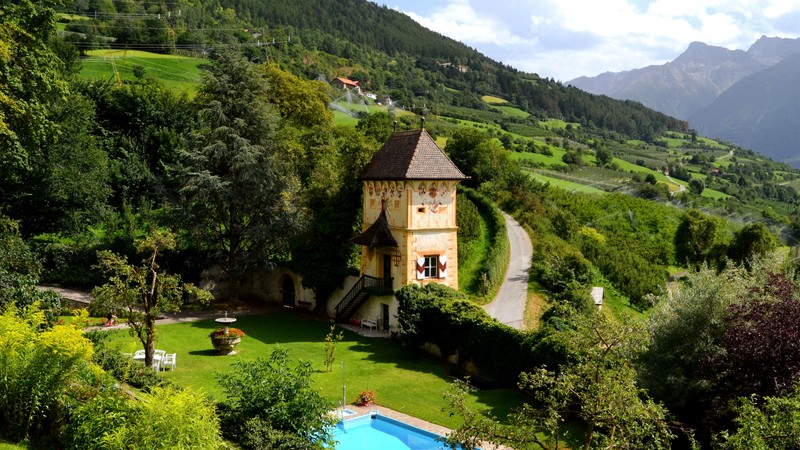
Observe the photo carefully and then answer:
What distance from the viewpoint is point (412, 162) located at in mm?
30031

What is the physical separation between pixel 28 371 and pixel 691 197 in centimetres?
7750

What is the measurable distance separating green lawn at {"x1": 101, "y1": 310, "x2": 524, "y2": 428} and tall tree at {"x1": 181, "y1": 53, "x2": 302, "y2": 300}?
4.09 m

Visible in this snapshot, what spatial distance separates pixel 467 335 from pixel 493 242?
13.7 meters

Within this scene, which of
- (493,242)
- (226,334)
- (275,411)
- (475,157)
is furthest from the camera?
(475,157)

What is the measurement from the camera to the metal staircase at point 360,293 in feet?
→ 101

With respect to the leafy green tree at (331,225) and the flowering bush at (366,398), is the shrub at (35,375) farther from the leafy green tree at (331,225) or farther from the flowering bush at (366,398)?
the leafy green tree at (331,225)

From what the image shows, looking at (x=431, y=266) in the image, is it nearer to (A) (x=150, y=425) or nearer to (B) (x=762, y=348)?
(B) (x=762, y=348)

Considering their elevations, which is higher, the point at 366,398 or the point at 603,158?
the point at 603,158

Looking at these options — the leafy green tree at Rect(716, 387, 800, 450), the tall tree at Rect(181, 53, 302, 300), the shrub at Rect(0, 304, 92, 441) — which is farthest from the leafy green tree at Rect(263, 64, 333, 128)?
the leafy green tree at Rect(716, 387, 800, 450)

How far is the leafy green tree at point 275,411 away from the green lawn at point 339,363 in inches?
204

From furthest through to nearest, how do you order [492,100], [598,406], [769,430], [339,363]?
[492,100] → [339,363] → [598,406] → [769,430]

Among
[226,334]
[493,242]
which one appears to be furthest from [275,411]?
[493,242]

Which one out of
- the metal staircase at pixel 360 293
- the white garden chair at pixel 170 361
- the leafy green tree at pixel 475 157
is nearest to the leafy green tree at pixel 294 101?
the leafy green tree at pixel 475 157

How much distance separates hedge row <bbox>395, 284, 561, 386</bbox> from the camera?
22359 mm
